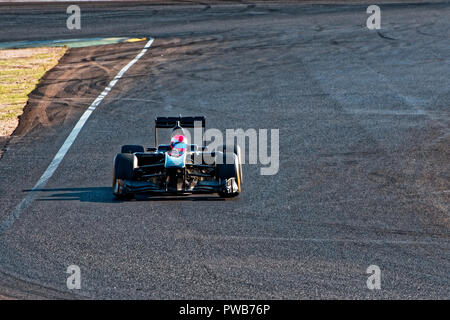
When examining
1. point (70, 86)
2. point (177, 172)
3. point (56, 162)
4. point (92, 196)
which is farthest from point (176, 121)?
point (70, 86)

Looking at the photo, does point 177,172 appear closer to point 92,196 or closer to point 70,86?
point 92,196

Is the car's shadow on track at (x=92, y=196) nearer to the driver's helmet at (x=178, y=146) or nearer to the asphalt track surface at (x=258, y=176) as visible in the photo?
the asphalt track surface at (x=258, y=176)

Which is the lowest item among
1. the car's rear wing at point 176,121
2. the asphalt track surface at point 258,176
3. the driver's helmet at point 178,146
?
the asphalt track surface at point 258,176

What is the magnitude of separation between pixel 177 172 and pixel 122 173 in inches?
35.9

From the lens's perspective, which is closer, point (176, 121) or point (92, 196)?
point (92, 196)

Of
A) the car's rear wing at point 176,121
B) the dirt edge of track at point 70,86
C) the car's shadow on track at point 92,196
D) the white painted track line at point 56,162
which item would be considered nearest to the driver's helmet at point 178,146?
the car's rear wing at point 176,121

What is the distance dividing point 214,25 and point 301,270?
79.2 ft

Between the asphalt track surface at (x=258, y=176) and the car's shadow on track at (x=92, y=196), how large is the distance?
0.07 metres

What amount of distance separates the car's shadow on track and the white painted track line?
22 cm

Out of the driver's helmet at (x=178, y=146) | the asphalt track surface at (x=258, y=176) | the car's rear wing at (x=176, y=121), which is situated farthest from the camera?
the car's rear wing at (x=176, y=121)

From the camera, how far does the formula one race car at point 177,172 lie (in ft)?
42.4

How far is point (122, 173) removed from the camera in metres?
13.0
